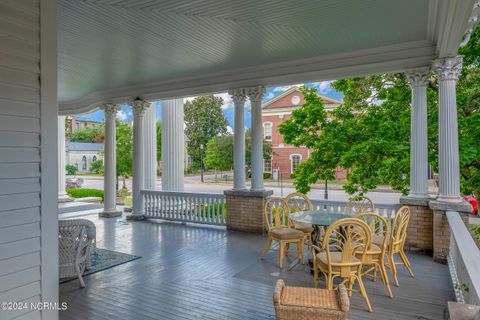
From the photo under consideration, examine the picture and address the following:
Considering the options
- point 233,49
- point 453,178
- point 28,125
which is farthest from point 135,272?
point 453,178

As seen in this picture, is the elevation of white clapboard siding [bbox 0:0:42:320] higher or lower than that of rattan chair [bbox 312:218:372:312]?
higher

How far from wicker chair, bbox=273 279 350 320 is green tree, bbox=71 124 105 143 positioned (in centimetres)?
3683

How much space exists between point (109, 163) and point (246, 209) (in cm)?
471

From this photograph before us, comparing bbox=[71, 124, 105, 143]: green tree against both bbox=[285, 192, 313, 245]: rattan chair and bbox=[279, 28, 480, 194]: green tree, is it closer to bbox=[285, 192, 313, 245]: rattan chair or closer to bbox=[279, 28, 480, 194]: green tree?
bbox=[279, 28, 480, 194]: green tree

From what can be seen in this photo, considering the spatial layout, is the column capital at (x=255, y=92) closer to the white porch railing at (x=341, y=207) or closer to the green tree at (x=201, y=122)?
the white porch railing at (x=341, y=207)

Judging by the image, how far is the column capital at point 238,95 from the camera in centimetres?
705

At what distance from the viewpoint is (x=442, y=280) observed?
13.5 feet

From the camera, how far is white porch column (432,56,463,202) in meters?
4.85

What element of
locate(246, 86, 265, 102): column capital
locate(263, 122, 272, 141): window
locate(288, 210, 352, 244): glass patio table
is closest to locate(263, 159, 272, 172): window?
locate(263, 122, 272, 141): window

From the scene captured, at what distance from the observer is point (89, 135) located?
1414 inches

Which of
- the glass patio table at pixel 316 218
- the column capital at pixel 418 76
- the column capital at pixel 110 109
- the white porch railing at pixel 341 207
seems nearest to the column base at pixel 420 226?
the white porch railing at pixel 341 207

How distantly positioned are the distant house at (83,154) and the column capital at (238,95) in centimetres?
3078

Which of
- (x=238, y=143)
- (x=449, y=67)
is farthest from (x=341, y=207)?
(x=449, y=67)

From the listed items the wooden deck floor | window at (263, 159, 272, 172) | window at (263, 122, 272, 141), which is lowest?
the wooden deck floor
